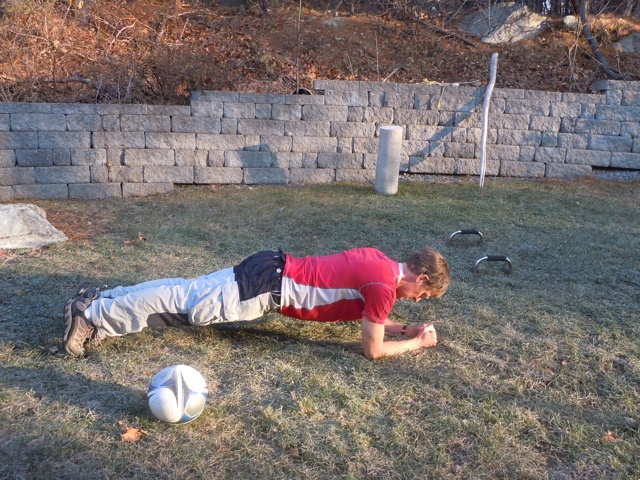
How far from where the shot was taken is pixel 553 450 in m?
3.12

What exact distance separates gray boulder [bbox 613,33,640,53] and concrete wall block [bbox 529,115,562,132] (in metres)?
2.92

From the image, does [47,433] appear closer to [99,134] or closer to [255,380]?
[255,380]

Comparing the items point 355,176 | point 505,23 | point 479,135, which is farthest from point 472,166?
point 505,23

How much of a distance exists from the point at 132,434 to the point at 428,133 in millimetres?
7860

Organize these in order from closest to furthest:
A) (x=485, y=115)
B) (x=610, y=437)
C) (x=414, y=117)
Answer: (x=610, y=437) < (x=485, y=115) < (x=414, y=117)

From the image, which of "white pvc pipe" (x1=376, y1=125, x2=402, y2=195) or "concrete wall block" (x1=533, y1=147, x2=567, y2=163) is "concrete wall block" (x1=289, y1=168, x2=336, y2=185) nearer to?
"white pvc pipe" (x1=376, y1=125, x2=402, y2=195)

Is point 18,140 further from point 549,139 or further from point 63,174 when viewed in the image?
point 549,139

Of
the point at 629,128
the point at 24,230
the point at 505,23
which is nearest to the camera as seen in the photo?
the point at 24,230

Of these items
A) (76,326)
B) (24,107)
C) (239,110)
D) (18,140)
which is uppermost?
(239,110)

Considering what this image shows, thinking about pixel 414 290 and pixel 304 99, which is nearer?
pixel 414 290

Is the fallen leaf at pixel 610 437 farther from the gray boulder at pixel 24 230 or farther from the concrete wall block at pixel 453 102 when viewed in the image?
the concrete wall block at pixel 453 102

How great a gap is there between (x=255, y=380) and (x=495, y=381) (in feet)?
4.75

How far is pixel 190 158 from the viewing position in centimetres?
926

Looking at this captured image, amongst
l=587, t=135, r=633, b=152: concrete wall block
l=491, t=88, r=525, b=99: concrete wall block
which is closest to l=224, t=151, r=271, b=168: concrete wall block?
l=491, t=88, r=525, b=99: concrete wall block
